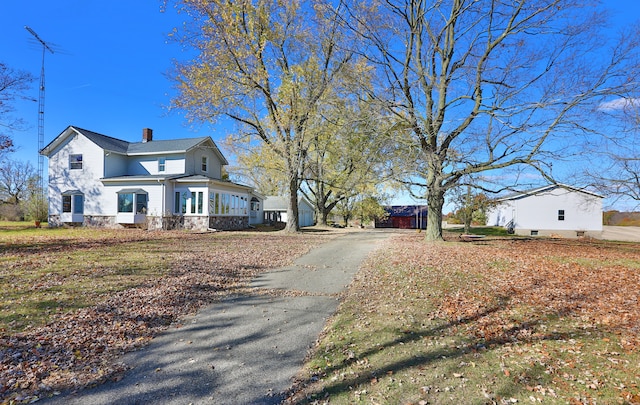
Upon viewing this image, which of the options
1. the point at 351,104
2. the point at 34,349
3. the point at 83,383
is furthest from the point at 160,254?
the point at 351,104

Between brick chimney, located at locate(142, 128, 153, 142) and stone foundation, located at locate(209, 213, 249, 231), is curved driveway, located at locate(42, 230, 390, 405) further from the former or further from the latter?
brick chimney, located at locate(142, 128, 153, 142)

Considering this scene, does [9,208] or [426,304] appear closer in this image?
[426,304]

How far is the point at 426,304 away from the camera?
617 centimetres

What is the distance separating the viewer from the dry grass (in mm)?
3441

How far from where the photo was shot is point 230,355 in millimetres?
4277

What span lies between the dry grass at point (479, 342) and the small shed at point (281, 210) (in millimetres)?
33414

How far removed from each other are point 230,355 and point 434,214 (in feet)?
45.6

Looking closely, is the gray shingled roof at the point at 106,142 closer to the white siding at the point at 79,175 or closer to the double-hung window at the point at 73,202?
the white siding at the point at 79,175

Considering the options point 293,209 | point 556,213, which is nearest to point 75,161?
point 293,209

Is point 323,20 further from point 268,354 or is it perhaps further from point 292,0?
point 268,354

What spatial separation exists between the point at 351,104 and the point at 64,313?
44.7 ft

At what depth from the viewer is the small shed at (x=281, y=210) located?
136ft

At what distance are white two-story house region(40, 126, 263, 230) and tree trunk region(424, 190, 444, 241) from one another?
1421cm

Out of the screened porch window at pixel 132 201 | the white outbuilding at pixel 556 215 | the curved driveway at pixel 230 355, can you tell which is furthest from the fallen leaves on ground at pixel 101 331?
the white outbuilding at pixel 556 215
